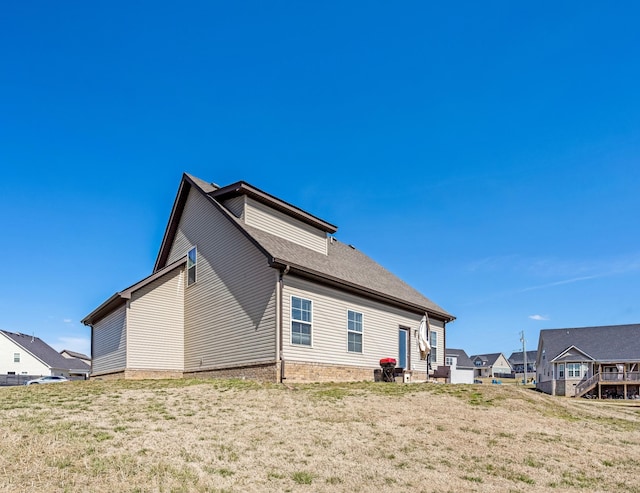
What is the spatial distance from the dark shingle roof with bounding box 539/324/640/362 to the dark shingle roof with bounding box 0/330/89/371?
2056 inches

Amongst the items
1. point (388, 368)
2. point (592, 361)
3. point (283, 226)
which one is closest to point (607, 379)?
point (592, 361)

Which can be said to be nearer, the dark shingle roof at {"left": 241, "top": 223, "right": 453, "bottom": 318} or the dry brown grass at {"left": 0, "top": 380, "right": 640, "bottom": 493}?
the dry brown grass at {"left": 0, "top": 380, "right": 640, "bottom": 493}

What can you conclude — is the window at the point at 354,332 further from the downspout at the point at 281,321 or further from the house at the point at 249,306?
the downspout at the point at 281,321

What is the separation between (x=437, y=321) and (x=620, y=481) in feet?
58.5

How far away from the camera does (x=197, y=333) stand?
19.8 meters

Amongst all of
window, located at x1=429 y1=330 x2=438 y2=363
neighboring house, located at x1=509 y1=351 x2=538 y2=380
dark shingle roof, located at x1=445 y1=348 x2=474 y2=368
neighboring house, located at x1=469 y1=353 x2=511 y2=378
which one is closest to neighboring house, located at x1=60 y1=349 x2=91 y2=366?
dark shingle roof, located at x1=445 y1=348 x2=474 y2=368

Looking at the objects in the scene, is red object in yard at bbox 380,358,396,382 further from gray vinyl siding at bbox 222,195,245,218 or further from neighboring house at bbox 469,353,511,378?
neighboring house at bbox 469,353,511,378

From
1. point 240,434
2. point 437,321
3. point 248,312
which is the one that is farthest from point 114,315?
point 437,321

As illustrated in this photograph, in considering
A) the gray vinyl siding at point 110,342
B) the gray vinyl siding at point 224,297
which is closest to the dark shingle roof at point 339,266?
the gray vinyl siding at point 224,297

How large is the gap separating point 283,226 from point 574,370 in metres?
42.7

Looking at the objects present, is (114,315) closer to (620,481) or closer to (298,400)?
(298,400)

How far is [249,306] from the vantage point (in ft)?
57.3

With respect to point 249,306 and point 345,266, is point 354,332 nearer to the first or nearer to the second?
point 345,266

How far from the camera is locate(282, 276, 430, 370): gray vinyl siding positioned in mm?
16844
